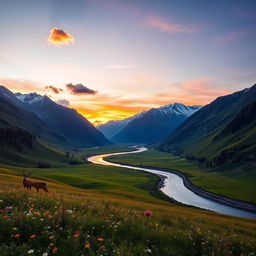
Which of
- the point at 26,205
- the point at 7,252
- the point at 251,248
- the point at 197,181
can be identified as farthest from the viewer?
the point at 197,181

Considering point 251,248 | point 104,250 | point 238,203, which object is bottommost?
point 238,203

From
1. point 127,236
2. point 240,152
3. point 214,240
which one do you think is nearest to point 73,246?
point 127,236

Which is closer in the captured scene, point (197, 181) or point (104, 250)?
point (104, 250)

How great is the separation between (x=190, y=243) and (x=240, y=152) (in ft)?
583

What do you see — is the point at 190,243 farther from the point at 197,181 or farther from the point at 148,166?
the point at 148,166

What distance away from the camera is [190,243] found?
24.8 ft

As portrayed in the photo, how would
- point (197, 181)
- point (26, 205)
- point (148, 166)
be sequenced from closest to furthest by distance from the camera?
point (26, 205) → point (197, 181) → point (148, 166)

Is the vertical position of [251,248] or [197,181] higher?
[251,248]

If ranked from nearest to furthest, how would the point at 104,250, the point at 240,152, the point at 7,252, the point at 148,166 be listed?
the point at 7,252 → the point at 104,250 → the point at 240,152 → the point at 148,166

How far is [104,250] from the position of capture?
584 centimetres

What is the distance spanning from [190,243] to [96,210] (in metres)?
4.17

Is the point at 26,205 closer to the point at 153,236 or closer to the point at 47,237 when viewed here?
the point at 47,237

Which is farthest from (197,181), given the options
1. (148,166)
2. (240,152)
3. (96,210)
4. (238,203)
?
(96,210)

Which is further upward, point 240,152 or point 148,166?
point 240,152
